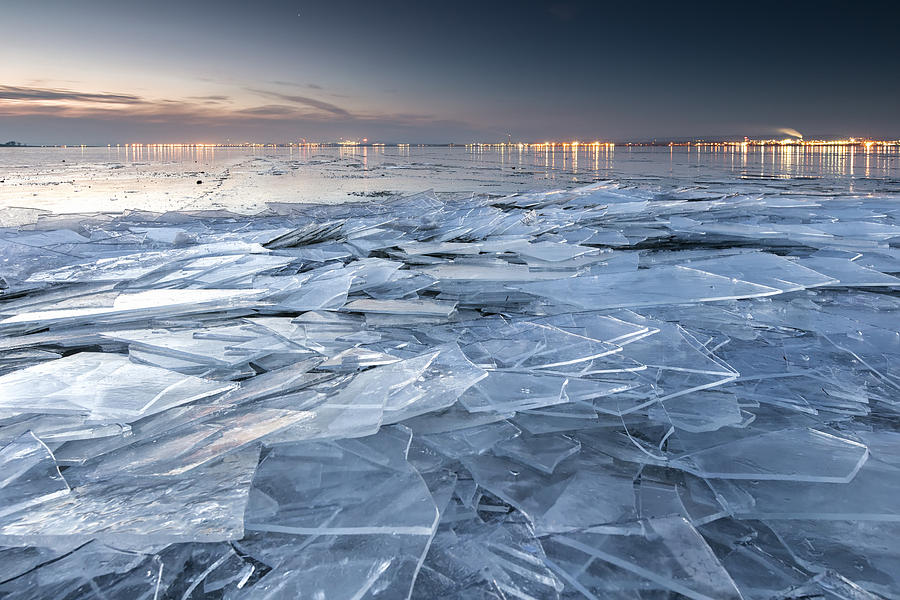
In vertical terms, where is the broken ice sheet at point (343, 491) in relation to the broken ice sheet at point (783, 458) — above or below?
below

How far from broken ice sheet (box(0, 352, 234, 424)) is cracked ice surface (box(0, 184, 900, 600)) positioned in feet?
0.04

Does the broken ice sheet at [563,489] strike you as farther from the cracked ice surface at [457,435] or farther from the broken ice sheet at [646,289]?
the broken ice sheet at [646,289]

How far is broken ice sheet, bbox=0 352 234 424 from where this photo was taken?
1613mm

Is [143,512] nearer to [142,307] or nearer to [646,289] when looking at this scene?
[142,307]

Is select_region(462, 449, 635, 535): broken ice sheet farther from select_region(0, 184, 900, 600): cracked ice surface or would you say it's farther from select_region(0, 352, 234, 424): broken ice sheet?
select_region(0, 352, 234, 424): broken ice sheet

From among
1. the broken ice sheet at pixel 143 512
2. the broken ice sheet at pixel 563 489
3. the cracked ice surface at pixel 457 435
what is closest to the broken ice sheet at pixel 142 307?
the cracked ice surface at pixel 457 435

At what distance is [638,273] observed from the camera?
304cm

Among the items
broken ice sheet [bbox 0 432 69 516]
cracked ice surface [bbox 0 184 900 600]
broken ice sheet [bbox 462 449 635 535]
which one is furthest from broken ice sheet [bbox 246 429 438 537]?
broken ice sheet [bbox 0 432 69 516]

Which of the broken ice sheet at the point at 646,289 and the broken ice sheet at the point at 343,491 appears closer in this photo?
the broken ice sheet at the point at 343,491

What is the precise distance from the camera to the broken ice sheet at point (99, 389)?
1613 mm

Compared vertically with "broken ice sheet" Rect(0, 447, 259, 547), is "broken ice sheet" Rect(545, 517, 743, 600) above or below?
below

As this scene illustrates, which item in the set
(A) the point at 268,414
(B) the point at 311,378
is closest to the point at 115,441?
(A) the point at 268,414

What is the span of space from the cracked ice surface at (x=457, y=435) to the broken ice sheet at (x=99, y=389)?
12 mm

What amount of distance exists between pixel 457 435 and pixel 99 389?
119cm
